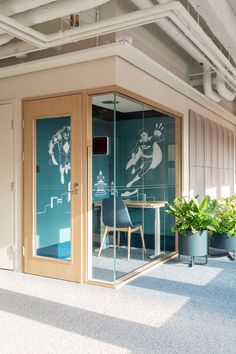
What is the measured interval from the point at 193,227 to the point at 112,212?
1331 mm

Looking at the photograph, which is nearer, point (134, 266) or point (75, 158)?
point (75, 158)

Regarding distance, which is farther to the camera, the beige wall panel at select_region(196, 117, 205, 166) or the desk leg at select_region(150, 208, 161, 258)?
the beige wall panel at select_region(196, 117, 205, 166)

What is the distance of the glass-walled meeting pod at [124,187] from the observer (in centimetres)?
415

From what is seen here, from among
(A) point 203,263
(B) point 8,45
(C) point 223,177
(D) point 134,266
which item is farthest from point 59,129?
(C) point 223,177

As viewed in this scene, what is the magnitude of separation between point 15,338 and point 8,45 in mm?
3117

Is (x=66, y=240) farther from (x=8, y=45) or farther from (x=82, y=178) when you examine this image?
(x=8, y=45)

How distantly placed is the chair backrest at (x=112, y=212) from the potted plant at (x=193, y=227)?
94 centimetres

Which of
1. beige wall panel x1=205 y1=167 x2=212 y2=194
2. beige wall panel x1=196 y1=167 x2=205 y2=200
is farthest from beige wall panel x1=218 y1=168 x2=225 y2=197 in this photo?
beige wall panel x1=196 y1=167 x2=205 y2=200

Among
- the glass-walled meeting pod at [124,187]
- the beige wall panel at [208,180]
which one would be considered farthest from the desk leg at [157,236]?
the beige wall panel at [208,180]

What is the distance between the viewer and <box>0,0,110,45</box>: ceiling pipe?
3072 millimetres

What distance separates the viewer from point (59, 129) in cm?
439

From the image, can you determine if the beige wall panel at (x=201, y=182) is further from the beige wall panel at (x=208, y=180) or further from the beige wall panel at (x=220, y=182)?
the beige wall panel at (x=220, y=182)

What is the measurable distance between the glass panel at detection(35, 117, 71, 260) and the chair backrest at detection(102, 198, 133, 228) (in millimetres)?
428

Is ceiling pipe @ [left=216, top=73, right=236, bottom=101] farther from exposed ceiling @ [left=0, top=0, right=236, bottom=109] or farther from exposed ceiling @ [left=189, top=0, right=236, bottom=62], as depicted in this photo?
exposed ceiling @ [left=189, top=0, right=236, bottom=62]
